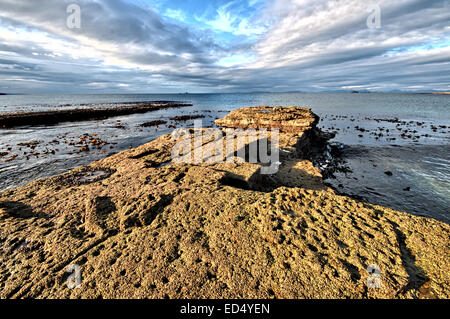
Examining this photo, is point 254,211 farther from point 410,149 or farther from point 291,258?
Result: point 410,149

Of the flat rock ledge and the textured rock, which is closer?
the flat rock ledge

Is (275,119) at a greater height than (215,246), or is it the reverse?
(275,119)

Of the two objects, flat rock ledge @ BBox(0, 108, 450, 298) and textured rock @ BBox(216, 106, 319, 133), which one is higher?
textured rock @ BBox(216, 106, 319, 133)

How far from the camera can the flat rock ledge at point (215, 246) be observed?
2988mm

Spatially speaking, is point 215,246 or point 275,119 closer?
point 215,246

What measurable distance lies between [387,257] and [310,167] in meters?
7.12

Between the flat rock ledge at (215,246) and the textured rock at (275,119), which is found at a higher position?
the textured rock at (275,119)

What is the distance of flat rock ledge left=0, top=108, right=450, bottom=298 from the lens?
2988mm

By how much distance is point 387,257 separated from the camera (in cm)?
323

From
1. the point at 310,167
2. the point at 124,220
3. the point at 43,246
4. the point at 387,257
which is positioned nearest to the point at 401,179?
the point at 310,167

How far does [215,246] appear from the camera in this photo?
3.76 metres
